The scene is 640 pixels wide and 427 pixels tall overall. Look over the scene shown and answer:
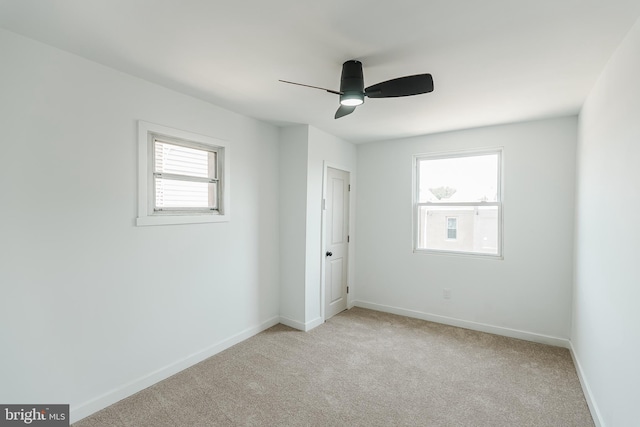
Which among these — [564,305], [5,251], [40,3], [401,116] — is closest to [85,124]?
[40,3]

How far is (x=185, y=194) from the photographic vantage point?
2953 millimetres

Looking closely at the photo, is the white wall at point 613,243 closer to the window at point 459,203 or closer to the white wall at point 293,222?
the window at point 459,203

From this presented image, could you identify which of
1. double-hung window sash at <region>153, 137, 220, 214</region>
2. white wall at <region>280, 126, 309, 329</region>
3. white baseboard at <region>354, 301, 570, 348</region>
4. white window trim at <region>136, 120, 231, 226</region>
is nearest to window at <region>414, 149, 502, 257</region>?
white baseboard at <region>354, 301, 570, 348</region>

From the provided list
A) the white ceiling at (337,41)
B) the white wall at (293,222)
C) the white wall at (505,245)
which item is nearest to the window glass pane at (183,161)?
the white ceiling at (337,41)

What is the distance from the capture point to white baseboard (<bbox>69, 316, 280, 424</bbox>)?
7.10 feet

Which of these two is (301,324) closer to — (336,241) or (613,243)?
(336,241)

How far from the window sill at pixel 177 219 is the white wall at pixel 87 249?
54 millimetres

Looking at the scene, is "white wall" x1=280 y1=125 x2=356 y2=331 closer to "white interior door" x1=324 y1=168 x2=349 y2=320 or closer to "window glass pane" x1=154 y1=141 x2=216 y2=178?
"white interior door" x1=324 y1=168 x2=349 y2=320

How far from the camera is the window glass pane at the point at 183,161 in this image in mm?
2734

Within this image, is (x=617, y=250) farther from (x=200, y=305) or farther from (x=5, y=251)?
(x=5, y=251)

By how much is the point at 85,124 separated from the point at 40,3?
2.65 ft

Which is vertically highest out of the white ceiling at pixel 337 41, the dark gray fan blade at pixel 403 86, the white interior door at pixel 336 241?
the white ceiling at pixel 337 41

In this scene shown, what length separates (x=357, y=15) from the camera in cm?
162

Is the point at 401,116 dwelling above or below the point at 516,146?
above
